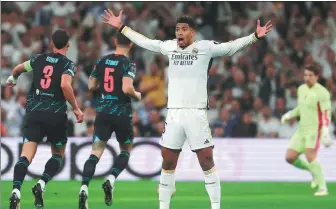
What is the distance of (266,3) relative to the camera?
2439 cm

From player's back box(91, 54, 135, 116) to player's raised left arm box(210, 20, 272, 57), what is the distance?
7.36 ft

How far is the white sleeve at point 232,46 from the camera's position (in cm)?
1105

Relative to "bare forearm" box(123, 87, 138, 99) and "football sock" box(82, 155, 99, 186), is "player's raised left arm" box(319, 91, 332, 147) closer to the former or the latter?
"bare forearm" box(123, 87, 138, 99)

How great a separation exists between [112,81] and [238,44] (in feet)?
8.79

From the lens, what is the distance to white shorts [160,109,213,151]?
11102 millimetres

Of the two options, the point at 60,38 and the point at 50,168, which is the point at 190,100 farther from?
the point at 50,168

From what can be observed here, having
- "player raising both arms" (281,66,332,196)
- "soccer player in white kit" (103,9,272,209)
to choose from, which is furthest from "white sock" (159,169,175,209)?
"player raising both arms" (281,66,332,196)

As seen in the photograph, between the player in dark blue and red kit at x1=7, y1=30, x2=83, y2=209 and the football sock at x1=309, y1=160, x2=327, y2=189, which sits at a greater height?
the player in dark blue and red kit at x1=7, y1=30, x2=83, y2=209

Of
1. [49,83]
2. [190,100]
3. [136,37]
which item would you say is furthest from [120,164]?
[190,100]

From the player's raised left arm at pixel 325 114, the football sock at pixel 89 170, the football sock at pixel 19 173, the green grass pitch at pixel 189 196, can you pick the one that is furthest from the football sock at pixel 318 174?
the football sock at pixel 19 173

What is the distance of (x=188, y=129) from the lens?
11117mm

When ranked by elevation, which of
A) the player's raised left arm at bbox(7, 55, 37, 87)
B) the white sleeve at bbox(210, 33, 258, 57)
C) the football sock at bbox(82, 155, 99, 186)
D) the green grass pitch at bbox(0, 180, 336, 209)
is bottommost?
the green grass pitch at bbox(0, 180, 336, 209)

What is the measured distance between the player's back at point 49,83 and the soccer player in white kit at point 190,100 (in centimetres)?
165

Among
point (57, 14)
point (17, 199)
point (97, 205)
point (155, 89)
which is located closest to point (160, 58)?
point (155, 89)
